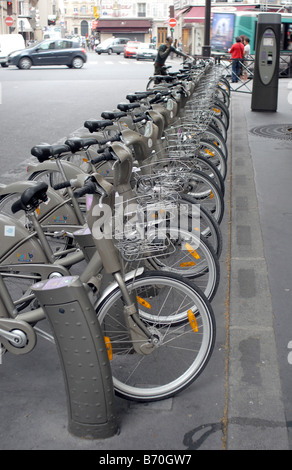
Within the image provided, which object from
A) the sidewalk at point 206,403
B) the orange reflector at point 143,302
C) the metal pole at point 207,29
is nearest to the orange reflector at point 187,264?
the sidewalk at point 206,403

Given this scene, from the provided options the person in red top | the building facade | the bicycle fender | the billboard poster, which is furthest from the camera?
the building facade

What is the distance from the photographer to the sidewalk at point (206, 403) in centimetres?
296

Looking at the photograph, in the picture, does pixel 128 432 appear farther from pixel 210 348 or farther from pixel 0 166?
pixel 0 166

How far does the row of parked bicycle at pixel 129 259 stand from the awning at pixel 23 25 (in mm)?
58364

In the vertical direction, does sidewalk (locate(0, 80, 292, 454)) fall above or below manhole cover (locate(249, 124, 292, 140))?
above

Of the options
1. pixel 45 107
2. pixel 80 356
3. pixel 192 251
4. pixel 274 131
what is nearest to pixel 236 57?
pixel 45 107

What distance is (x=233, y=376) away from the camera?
3.50 metres

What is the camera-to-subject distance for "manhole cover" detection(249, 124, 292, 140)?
11.1m

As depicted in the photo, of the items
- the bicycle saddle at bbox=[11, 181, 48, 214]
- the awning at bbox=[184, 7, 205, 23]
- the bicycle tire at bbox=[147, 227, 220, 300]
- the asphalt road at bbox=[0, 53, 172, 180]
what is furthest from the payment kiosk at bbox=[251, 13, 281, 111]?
the awning at bbox=[184, 7, 205, 23]

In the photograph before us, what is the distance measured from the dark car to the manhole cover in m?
23.5

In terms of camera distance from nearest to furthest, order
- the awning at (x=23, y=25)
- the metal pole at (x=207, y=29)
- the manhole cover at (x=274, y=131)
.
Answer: the manhole cover at (x=274, y=131)
the metal pole at (x=207, y=29)
the awning at (x=23, y=25)

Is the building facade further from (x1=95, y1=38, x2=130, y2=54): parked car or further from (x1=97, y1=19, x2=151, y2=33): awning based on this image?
(x1=95, y1=38, x2=130, y2=54): parked car

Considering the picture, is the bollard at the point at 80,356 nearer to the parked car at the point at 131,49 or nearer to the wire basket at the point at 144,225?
the wire basket at the point at 144,225

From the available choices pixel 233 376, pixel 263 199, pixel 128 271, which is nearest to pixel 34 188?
pixel 128 271
